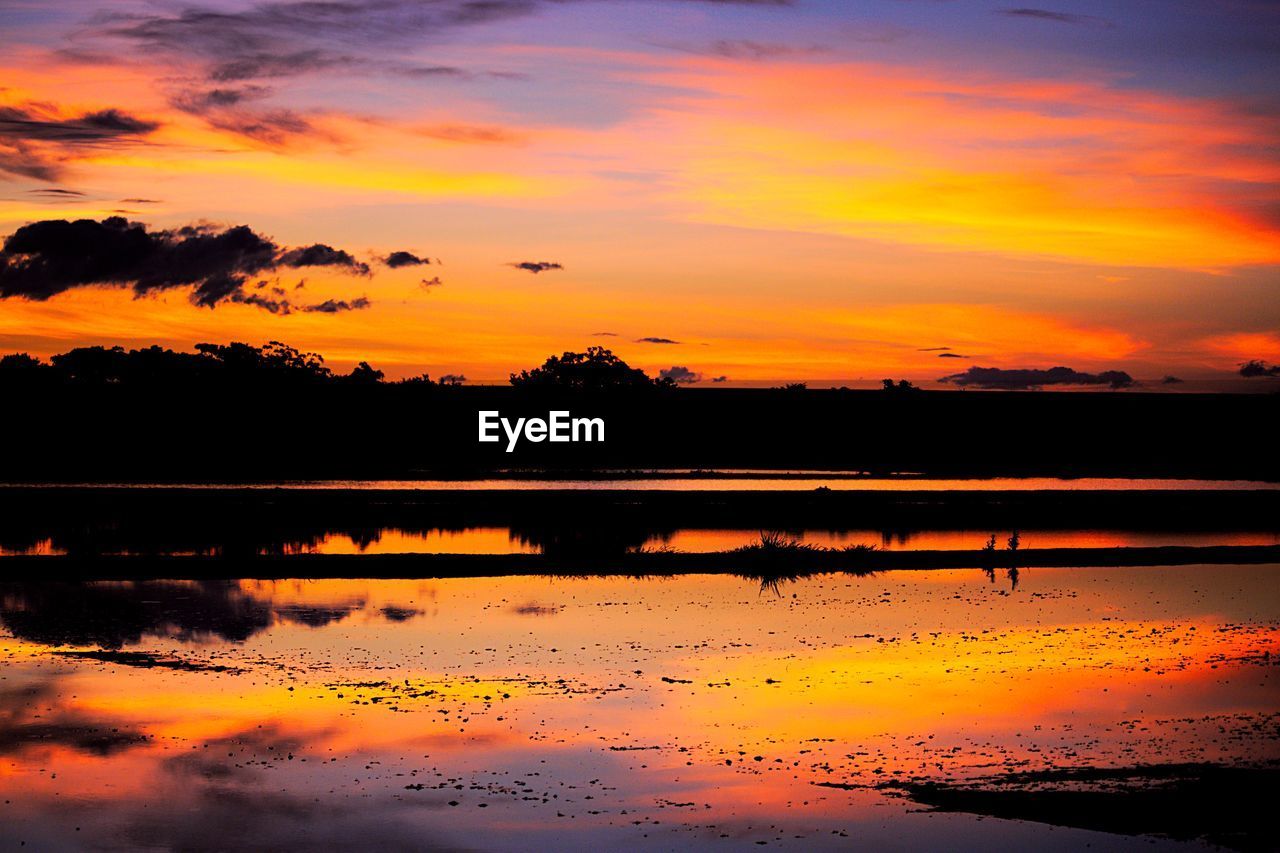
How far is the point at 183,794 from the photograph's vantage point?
12.4m

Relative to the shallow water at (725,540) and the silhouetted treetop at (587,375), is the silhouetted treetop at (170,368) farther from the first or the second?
the shallow water at (725,540)

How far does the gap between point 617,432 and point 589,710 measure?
9411 cm

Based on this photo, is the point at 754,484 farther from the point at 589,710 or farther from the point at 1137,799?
the point at 1137,799

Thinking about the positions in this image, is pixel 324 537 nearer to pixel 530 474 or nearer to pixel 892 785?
pixel 892 785

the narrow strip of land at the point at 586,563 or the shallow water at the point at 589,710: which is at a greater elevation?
the narrow strip of land at the point at 586,563

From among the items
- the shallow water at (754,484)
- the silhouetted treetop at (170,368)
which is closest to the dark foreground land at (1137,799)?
the shallow water at (754,484)

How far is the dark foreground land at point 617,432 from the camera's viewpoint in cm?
8075

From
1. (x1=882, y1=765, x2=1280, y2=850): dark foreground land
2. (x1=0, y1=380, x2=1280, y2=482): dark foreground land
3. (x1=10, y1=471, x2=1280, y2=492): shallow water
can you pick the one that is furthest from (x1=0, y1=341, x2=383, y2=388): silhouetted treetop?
(x1=882, y1=765, x2=1280, y2=850): dark foreground land

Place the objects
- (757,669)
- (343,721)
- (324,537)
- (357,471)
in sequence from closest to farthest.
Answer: (343,721)
(757,669)
(324,537)
(357,471)

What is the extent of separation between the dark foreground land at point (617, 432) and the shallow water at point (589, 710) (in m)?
43.6

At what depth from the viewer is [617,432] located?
110 m

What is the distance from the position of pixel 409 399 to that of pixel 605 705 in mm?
104368

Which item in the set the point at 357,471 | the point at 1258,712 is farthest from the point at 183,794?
the point at 357,471

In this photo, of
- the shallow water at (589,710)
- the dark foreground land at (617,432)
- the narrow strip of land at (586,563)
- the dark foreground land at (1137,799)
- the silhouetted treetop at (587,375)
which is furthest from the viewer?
the silhouetted treetop at (587,375)
